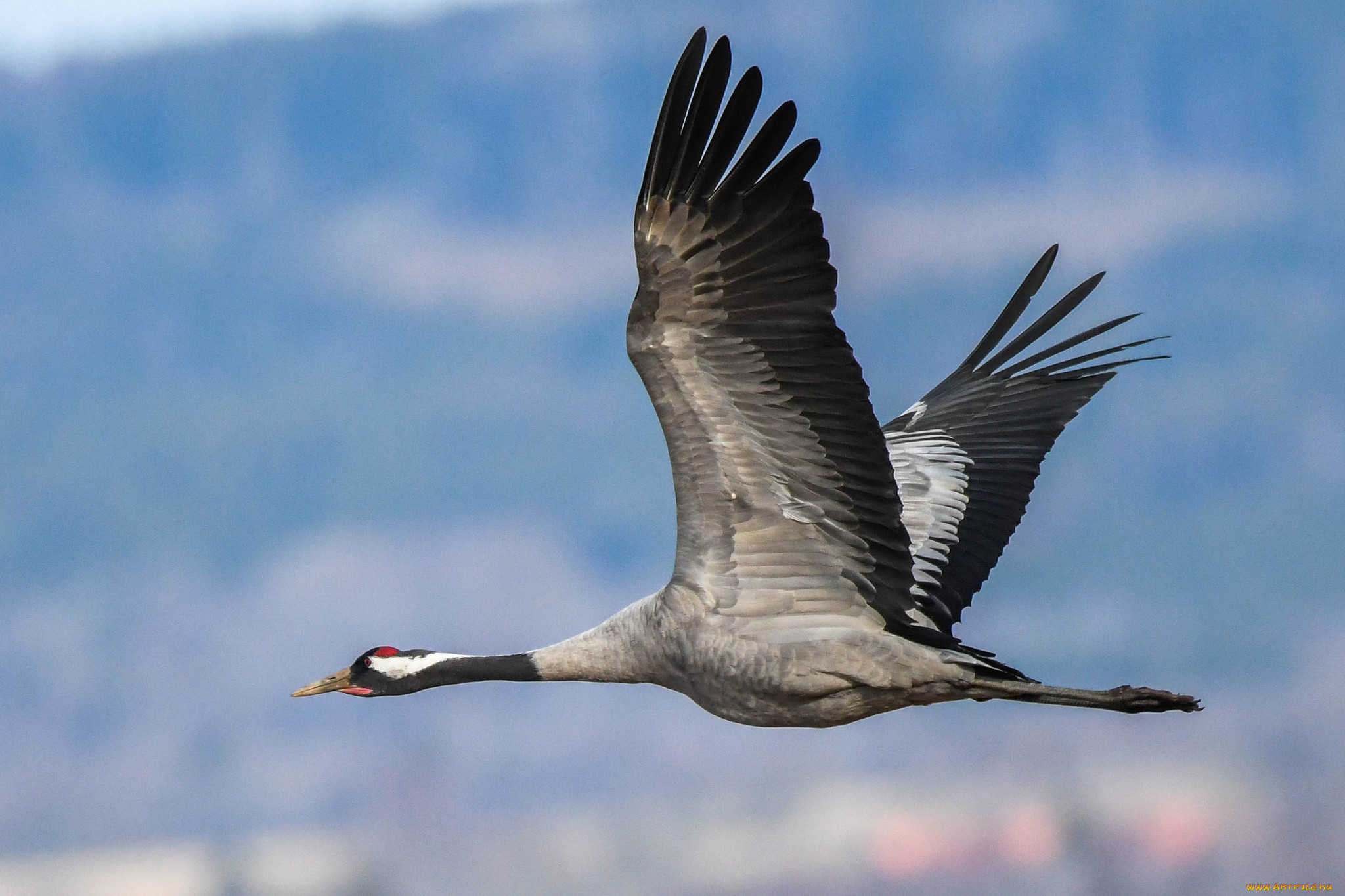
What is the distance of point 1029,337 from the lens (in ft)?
38.1

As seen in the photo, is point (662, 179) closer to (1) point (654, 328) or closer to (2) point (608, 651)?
(1) point (654, 328)

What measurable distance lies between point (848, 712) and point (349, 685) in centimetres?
336

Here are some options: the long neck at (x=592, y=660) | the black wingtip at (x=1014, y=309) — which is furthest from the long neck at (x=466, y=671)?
the black wingtip at (x=1014, y=309)

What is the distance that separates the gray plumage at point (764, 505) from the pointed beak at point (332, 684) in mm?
12

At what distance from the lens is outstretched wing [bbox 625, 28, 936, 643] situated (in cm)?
689

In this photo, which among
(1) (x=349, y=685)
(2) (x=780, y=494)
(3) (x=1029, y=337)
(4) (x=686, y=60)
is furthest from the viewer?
(3) (x=1029, y=337)

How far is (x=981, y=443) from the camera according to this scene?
11016 millimetres

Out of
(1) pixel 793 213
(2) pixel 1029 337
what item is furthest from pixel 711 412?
(2) pixel 1029 337

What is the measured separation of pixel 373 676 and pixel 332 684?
294mm

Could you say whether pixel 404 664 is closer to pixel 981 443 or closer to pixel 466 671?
pixel 466 671

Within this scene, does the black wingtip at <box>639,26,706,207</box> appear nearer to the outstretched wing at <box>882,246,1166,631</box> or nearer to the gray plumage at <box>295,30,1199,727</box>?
the gray plumage at <box>295,30,1199,727</box>

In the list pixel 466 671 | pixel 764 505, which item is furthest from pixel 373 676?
pixel 764 505

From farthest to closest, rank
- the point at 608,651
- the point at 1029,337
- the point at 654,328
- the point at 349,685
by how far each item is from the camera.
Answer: the point at 1029,337 → the point at 349,685 → the point at 608,651 → the point at 654,328

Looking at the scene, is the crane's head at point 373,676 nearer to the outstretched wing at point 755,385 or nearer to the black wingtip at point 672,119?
the outstretched wing at point 755,385
